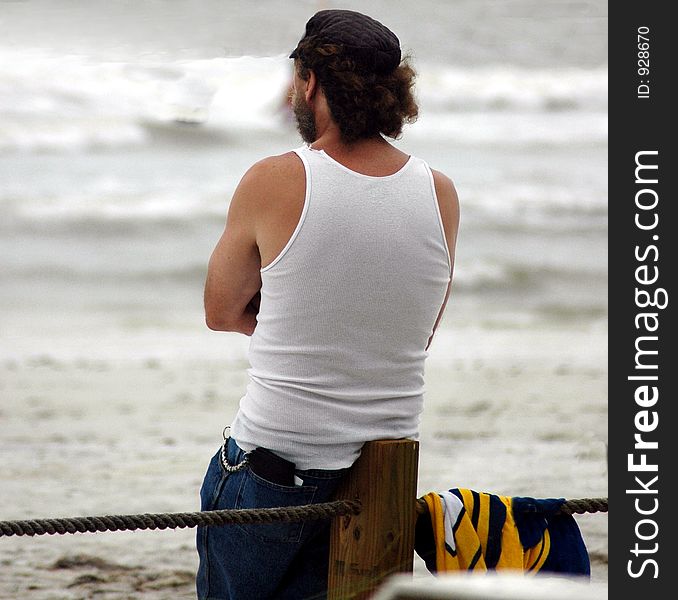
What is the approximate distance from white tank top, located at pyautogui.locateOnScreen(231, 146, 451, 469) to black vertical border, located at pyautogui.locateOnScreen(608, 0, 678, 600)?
0.27m

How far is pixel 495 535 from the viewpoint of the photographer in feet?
5.09

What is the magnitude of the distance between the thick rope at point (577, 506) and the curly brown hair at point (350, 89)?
56 cm

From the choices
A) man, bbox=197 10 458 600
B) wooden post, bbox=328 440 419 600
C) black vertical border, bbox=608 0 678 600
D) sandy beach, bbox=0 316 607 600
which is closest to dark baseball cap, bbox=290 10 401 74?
man, bbox=197 10 458 600

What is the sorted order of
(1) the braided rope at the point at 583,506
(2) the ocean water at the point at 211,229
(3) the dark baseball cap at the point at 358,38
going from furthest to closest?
(2) the ocean water at the point at 211,229 < (1) the braided rope at the point at 583,506 < (3) the dark baseball cap at the point at 358,38

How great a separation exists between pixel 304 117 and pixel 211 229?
11184mm

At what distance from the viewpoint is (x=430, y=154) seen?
50.1 feet


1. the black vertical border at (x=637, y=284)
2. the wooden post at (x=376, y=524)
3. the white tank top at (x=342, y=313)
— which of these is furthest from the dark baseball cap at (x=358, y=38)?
the wooden post at (x=376, y=524)

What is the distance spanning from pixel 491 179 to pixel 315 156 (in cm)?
1352

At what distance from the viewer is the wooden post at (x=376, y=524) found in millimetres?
1489

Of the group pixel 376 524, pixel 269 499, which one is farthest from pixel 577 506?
pixel 269 499

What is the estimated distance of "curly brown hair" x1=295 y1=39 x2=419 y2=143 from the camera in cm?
146

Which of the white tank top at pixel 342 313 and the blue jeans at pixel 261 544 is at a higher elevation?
the white tank top at pixel 342 313

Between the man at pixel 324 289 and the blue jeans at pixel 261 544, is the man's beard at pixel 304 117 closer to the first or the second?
the man at pixel 324 289

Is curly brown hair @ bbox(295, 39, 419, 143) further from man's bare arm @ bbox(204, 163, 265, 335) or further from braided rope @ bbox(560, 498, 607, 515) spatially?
braided rope @ bbox(560, 498, 607, 515)
